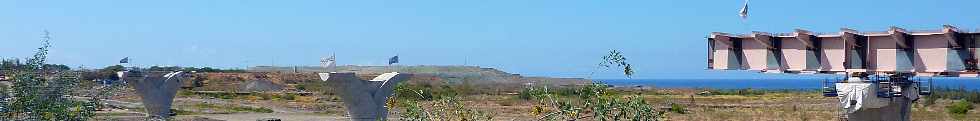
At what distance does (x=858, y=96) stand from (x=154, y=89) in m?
32.3

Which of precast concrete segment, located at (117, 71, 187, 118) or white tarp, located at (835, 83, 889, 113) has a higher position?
white tarp, located at (835, 83, 889, 113)

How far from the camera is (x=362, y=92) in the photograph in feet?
120

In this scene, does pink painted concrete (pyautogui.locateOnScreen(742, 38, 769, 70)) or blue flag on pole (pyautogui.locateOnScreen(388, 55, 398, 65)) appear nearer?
pink painted concrete (pyautogui.locateOnScreen(742, 38, 769, 70))

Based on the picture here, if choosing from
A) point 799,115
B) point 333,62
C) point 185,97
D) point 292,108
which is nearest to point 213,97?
point 185,97

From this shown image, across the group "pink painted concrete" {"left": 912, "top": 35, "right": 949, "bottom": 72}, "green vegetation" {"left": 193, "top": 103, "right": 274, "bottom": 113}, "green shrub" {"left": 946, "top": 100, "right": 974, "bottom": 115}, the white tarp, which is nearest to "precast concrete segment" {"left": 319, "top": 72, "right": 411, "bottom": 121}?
the white tarp

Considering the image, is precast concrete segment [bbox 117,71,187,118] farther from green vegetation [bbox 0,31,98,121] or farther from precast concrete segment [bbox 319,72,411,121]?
green vegetation [bbox 0,31,98,121]

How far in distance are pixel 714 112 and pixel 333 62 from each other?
2812 centimetres

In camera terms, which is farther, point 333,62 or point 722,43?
point 333,62

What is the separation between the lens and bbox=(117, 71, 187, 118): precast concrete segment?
45.4 m

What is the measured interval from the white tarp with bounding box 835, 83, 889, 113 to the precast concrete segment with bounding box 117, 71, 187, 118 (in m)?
31.0

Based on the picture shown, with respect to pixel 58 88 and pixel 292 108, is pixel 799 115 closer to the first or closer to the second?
pixel 292 108

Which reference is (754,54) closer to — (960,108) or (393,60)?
(393,60)

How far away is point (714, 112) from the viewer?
61.3 metres

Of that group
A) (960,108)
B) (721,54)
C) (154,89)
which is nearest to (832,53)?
(721,54)
